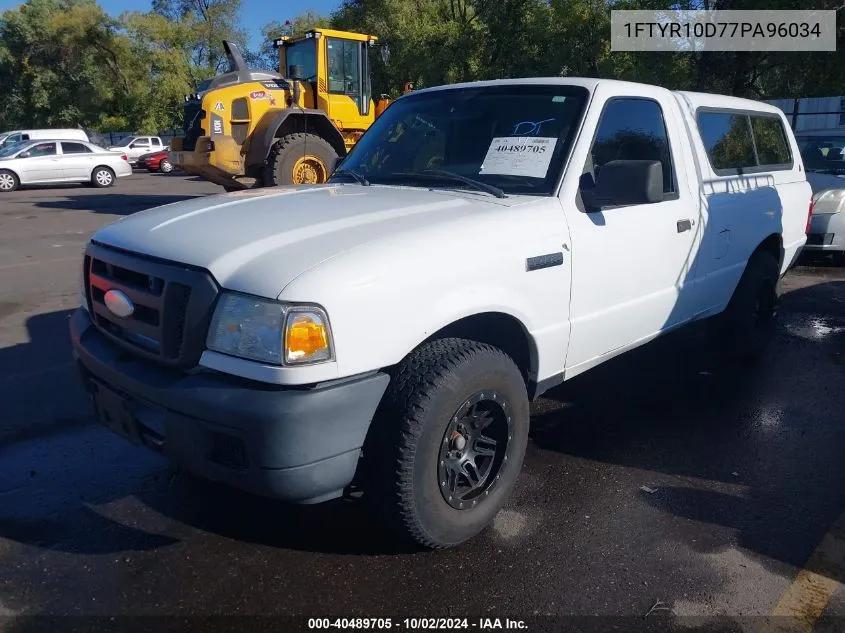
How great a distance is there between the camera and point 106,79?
4406cm

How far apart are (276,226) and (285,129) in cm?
1052

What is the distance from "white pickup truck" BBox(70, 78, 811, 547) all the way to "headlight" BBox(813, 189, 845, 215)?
16.3ft

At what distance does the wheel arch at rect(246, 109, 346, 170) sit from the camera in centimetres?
1230

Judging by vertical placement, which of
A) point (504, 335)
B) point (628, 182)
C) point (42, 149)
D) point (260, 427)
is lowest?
point (260, 427)

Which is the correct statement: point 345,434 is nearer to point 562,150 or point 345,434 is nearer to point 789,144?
point 562,150

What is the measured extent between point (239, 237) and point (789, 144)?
4873 mm

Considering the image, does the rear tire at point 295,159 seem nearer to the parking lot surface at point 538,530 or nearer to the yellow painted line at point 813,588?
the parking lot surface at point 538,530

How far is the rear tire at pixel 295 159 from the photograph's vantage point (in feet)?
40.5

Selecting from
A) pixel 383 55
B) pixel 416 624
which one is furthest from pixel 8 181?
pixel 416 624

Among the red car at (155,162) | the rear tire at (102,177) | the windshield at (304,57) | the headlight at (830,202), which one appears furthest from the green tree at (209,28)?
the headlight at (830,202)

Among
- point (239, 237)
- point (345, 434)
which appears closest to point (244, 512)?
point (345, 434)

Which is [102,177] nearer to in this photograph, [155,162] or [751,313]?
[155,162]

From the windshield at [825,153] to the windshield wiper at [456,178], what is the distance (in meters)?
7.86

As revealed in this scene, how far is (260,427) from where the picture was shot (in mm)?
2391
